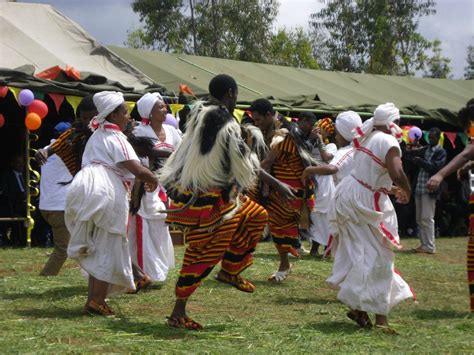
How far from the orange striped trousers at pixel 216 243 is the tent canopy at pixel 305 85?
29.1 feet

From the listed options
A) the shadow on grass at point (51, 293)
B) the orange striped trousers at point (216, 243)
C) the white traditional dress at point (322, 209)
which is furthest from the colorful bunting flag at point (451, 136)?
the orange striped trousers at point (216, 243)

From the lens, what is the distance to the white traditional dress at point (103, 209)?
684 cm

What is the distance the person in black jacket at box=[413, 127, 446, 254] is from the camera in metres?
14.4

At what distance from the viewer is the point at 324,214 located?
41.8ft

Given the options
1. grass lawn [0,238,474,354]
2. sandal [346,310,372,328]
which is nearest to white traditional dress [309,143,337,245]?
grass lawn [0,238,474,354]

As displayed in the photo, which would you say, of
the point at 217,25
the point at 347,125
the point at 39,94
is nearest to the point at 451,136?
the point at 39,94

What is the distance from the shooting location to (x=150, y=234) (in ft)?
27.8

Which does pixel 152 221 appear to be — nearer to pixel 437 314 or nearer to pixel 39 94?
pixel 437 314

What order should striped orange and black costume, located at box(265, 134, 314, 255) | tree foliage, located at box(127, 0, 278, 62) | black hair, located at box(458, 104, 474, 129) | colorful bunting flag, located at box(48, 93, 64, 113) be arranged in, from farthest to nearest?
tree foliage, located at box(127, 0, 278, 62) < colorful bunting flag, located at box(48, 93, 64, 113) < striped orange and black costume, located at box(265, 134, 314, 255) < black hair, located at box(458, 104, 474, 129)

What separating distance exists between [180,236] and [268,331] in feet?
24.4

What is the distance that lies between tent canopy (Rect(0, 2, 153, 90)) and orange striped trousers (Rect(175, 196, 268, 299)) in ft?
27.0

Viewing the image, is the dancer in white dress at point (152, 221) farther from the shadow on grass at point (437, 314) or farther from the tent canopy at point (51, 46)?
the tent canopy at point (51, 46)

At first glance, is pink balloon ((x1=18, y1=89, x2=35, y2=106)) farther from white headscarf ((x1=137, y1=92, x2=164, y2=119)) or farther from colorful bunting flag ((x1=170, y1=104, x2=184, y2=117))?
white headscarf ((x1=137, y1=92, x2=164, y2=119))

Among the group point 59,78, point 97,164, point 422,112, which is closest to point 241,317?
point 97,164
